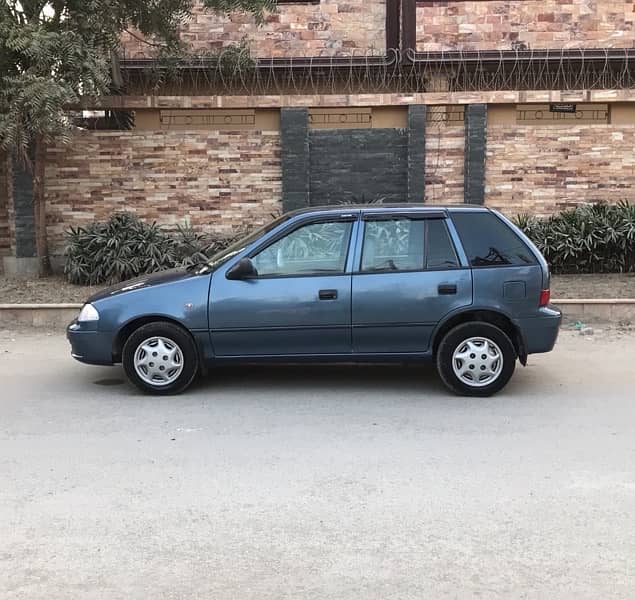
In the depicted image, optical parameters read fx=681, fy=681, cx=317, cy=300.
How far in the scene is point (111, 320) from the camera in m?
5.88

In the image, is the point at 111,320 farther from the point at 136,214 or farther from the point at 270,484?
the point at 136,214

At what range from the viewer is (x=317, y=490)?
400 centimetres

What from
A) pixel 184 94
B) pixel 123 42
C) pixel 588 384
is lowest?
pixel 588 384

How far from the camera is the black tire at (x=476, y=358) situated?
587 centimetres

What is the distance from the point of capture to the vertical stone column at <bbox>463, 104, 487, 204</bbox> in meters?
11.8

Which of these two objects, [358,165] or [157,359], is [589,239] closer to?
[358,165]

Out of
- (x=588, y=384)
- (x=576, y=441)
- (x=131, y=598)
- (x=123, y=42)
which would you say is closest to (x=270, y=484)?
(x=131, y=598)

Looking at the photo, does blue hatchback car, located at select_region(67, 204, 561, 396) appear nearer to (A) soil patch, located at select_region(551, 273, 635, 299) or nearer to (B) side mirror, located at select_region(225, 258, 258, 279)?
(B) side mirror, located at select_region(225, 258, 258, 279)

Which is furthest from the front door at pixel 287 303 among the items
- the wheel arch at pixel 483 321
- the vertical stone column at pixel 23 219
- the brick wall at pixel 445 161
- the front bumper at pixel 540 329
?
the vertical stone column at pixel 23 219

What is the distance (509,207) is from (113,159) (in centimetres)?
701

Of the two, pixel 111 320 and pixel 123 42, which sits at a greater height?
pixel 123 42

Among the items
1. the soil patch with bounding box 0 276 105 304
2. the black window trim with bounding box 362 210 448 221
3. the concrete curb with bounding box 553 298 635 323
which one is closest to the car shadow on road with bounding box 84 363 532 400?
the black window trim with bounding box 362 210 448 221

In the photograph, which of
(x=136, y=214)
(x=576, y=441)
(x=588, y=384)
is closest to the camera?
(x=576, y=441)

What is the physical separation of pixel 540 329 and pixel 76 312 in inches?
230
